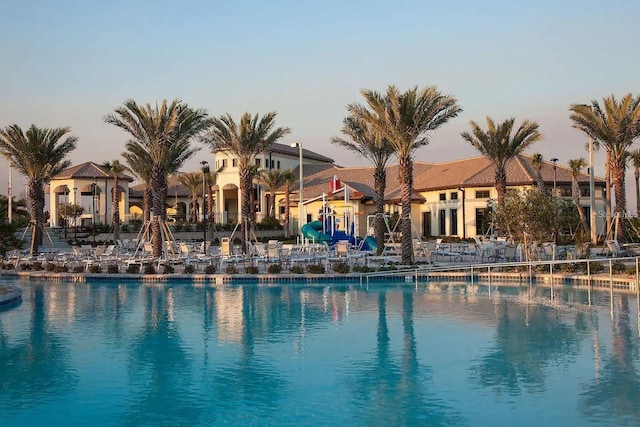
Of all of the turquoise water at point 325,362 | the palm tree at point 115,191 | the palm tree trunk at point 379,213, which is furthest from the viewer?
the palm tree at point 115,191

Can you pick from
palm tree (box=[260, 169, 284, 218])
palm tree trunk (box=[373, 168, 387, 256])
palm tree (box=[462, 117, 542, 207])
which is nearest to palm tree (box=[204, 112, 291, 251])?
palm tree trunk (box=[373, 168, 387, 256])

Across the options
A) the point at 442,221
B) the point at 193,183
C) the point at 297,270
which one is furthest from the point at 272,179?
the point at 297,270

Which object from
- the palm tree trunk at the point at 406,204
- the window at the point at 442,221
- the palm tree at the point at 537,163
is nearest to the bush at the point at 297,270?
the palm tree trunk at the point at 406,204

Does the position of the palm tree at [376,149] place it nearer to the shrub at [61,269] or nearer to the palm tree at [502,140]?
the palm tree at [502,140]

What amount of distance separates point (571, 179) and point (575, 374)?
106ft

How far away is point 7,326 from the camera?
13492mm

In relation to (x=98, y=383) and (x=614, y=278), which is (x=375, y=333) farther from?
(x=614, y=278)

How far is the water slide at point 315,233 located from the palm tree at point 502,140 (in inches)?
338

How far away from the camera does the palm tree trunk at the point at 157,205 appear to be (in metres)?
26.9

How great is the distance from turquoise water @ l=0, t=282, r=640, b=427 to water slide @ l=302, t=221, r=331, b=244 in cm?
1605

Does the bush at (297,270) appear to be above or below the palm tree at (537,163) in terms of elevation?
below

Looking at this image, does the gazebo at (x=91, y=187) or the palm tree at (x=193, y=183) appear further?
the palm tree at (x=193, y=183)

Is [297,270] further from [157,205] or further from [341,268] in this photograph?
[157,205]

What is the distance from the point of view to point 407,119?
23.7 meters
